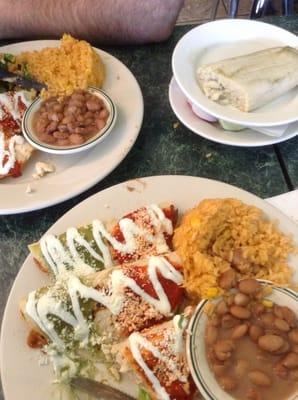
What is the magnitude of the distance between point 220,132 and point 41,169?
0.44 m

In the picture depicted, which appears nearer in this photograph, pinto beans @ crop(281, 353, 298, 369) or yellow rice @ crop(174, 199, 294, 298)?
pinto beans @ crop(281, 353, 298, 369)

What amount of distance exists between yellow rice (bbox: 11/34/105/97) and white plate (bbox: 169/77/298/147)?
0.77 feet

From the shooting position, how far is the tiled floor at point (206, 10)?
304cm

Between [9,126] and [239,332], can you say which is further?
[9,126]

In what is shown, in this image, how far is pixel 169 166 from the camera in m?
1.24

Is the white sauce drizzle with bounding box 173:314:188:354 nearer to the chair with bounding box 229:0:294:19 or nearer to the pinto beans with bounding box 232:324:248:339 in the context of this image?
the pinto beans with bounding box 232:324:248:339

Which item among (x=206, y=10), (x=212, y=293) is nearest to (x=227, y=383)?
(x=212, y=293)

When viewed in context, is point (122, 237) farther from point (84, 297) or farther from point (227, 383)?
point (227, 383)

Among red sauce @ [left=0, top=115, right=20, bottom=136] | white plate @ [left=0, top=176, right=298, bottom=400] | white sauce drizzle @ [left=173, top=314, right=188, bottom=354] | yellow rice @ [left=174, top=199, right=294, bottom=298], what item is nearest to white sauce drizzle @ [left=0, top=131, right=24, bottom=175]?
red sauce @ [left=0, top=115, right=20, bottom=136]

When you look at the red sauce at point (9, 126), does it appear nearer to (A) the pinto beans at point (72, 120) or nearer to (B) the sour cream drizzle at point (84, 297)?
(A) the pinto beans at point (72, 120)

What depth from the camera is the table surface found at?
1112 mm

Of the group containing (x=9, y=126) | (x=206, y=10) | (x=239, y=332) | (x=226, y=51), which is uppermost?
(x=226, y=51)

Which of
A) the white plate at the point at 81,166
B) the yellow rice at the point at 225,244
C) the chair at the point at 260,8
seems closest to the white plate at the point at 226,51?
the white plate at the point at 81,166

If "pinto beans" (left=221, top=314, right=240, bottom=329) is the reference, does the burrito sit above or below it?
above
